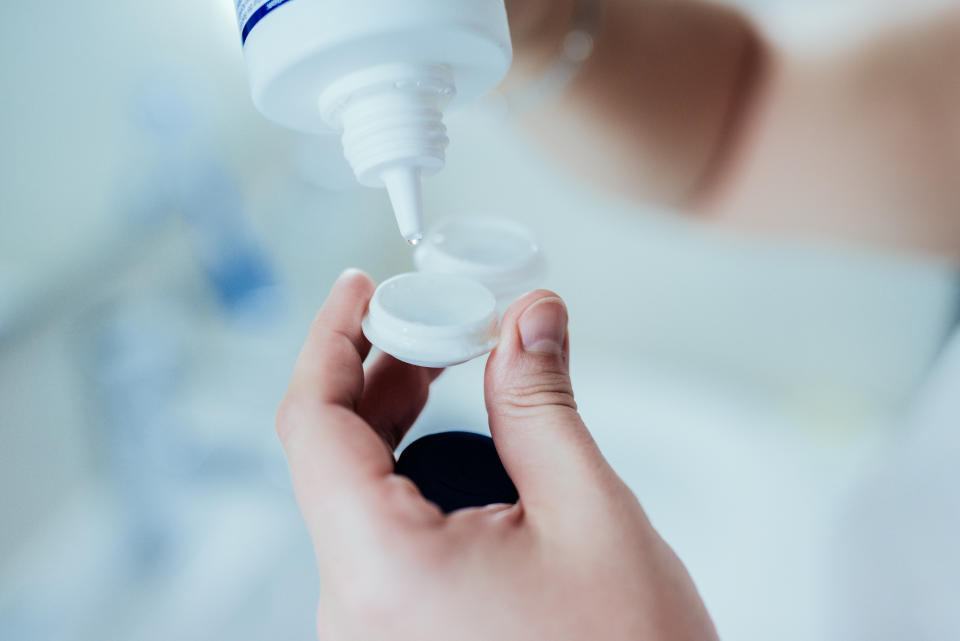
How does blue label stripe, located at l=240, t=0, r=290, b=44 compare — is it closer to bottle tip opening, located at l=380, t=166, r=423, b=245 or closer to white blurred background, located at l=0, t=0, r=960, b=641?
bottle tip opening, located at l=380, t=166, r=423, b=245

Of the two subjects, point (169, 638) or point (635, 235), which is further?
point (635, 235)

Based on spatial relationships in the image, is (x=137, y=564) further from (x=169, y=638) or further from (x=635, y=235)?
(x=635, y=235)

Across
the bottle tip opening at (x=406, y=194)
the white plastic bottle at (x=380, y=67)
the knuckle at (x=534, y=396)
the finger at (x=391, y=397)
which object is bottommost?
the finger at (x=391, y=397)

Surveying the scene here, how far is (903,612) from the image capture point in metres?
0.51

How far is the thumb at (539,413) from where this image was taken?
297mm

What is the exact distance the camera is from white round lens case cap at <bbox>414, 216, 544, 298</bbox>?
1.77 feet

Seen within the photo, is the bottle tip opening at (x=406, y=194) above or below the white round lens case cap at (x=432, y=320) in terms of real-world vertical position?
above

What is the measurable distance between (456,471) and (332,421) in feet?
0.31

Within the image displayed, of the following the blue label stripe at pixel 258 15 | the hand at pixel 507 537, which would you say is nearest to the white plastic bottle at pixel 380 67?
the blue label stripe at pixel 258 15

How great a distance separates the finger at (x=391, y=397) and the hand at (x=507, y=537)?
0.09 meters

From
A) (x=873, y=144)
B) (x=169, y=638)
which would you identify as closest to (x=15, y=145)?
(x=169, y=638)

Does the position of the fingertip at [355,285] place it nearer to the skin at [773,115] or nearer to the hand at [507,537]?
the hand at [507,537]

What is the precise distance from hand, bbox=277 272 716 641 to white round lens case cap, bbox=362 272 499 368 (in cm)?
2

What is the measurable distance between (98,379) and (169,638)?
0.66 feet
